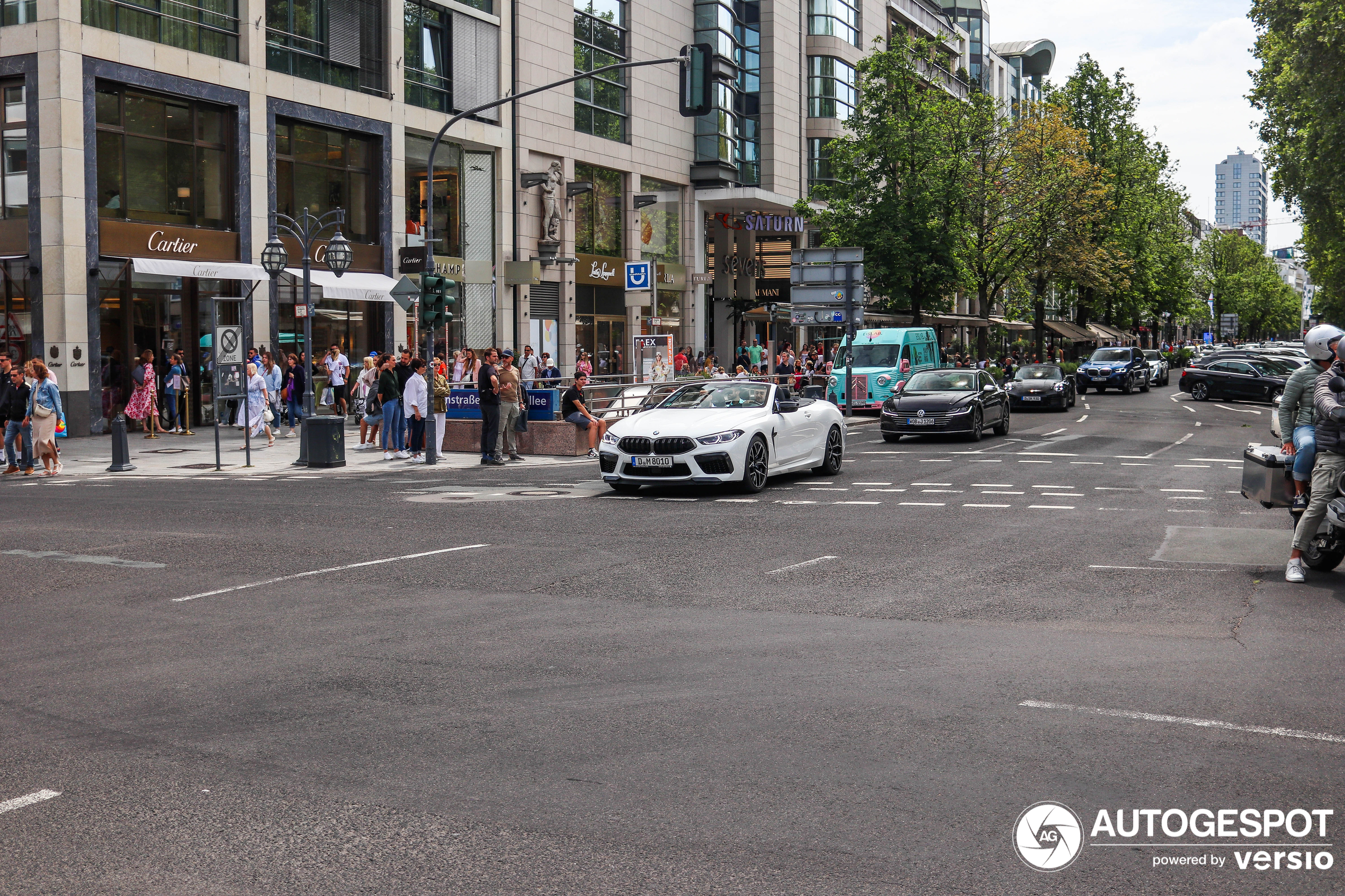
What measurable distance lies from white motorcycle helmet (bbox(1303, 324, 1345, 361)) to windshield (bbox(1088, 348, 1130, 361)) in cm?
4654

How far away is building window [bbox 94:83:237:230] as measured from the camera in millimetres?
28219

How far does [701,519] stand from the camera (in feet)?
45.8

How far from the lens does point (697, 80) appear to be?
19.4 m

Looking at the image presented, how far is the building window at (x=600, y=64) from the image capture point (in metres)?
43.8

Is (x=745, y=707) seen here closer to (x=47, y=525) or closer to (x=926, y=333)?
(x=47, y=525)

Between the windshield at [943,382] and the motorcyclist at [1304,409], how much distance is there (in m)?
16.1

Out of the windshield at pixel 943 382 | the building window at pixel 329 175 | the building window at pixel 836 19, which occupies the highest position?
the building window at pixel 836 19

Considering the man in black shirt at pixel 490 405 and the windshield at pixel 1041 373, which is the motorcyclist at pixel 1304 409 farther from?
the windshield at pixel 1041 373

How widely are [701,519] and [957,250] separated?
34244mm

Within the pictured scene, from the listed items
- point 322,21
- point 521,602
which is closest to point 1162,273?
point 322,21

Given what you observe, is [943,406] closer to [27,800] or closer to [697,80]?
[697,80]

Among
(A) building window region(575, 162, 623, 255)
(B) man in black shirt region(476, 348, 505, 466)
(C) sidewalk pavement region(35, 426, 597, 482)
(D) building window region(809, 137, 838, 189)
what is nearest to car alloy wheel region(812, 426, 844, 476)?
(C) sidewalk pavement region(35, 426, 597, 482)

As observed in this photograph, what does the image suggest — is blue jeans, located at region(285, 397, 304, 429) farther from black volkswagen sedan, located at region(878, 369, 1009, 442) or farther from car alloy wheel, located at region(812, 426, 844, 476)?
car alloy wheel, located at region(812, 426, 844, 476)

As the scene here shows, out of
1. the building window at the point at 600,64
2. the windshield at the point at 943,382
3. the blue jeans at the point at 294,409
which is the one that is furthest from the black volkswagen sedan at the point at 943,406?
the building window at the point at 600,64
